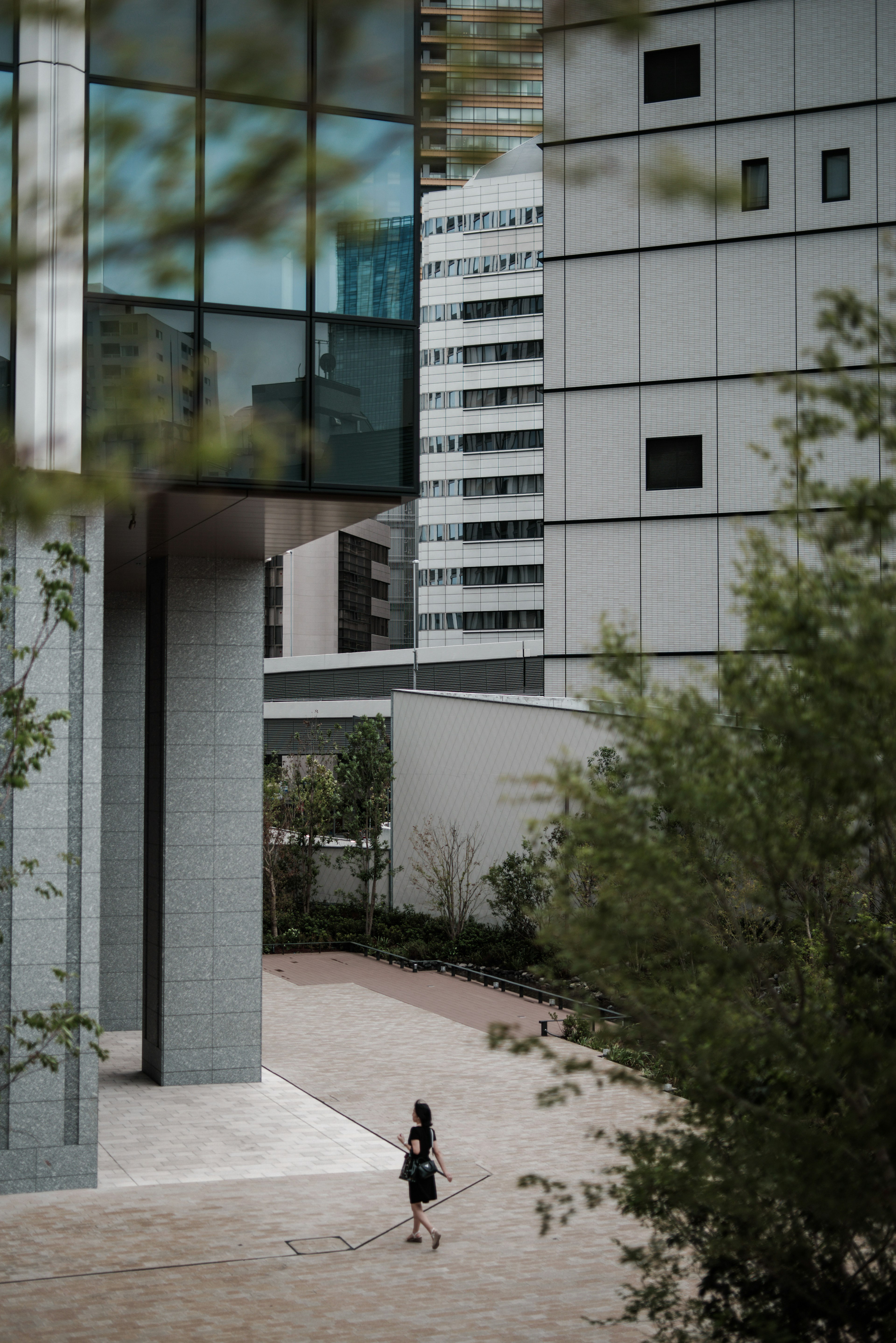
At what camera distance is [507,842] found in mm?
31984

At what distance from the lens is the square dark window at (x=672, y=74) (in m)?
29.7

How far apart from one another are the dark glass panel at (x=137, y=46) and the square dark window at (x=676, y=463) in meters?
27.4

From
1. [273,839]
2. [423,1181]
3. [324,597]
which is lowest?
[423,1181]

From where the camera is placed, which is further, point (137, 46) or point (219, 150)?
point (219, 150)

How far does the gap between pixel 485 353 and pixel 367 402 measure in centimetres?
6879

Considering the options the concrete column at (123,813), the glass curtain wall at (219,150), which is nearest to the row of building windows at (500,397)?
the concrete column at (123,813)

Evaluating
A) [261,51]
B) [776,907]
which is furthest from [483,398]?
[261,51]

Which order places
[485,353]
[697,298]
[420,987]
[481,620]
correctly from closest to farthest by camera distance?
1. [420,987]
2. [697,298]
3. [485,353]
4. [481,620]

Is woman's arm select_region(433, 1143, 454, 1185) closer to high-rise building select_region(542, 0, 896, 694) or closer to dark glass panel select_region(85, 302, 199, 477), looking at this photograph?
dark glass panel select_region(85, 302, 199, 477)

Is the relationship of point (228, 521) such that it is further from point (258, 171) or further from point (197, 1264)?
point (258, 171)

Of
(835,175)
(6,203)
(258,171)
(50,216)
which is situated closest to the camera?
(258,171)

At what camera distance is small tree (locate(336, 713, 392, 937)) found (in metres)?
34.5

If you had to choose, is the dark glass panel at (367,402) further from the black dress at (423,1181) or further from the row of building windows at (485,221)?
the row of building windows at (485,221)

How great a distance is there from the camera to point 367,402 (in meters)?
15.2
